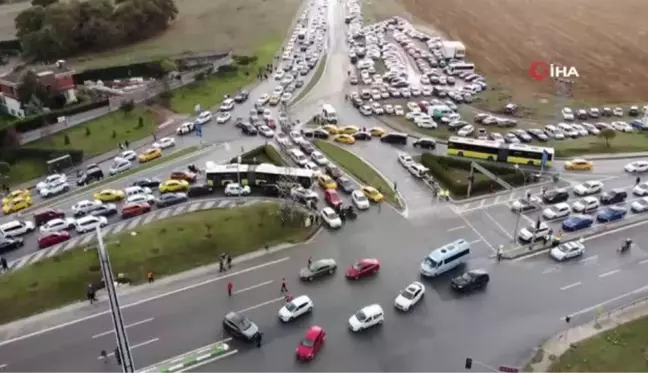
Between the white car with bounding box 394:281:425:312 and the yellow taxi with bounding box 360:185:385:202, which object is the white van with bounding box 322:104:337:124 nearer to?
the yellow taxi with bounding box 360:185:385:202

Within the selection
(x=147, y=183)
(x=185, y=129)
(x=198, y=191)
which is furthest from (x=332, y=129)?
(x=147, y=183)

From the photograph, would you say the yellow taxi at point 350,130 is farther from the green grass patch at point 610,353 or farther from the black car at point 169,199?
the green grass patch at point 610,353

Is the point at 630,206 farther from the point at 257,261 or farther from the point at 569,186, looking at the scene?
the point at 257,261

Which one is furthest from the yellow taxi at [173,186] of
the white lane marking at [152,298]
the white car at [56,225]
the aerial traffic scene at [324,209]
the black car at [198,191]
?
the white lane marking at [152,298]

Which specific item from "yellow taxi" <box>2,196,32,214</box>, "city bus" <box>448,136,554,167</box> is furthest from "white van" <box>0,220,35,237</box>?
"city bus" <box>448,136,554,167</box>

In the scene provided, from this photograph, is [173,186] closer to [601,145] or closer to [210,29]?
[601,145]

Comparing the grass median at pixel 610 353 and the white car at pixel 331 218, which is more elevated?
the white car at pixel 331 218

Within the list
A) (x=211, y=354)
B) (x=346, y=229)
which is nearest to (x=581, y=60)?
(x=346, y=229)
